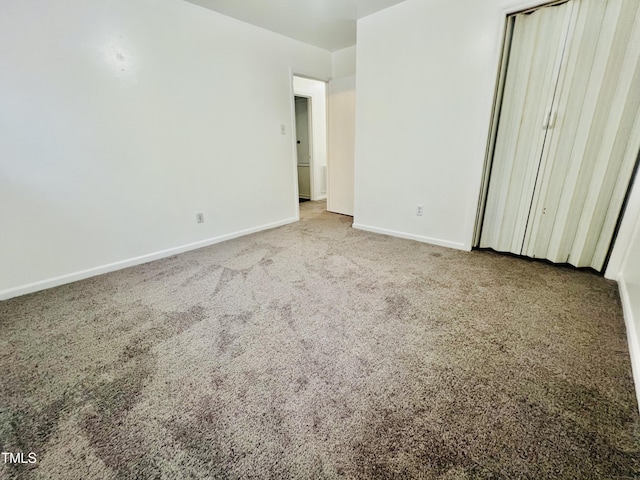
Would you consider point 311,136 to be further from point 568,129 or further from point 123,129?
point 568,129

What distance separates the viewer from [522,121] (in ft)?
7.89

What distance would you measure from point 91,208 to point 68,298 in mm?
772

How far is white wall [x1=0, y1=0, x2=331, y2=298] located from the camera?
2.05 meters

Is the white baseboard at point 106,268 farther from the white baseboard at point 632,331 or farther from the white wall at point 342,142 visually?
the white baseboard at point 632,331

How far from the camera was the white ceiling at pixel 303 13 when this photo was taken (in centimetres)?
268

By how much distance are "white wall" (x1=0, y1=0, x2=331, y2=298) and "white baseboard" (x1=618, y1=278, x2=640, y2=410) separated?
3.42 m

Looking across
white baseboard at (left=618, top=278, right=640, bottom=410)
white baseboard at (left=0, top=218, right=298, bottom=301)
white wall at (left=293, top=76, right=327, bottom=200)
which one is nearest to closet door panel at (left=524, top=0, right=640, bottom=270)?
white baseboard at (left=618, top=278, right=640, bottom=410)

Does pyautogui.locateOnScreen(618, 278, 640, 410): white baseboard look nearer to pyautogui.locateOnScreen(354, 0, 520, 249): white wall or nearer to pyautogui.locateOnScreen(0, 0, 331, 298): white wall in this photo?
pyautogui.locateOnScreen(354, 0, 520, 249): white wall

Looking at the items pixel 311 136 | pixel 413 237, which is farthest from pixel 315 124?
pixel 413 237

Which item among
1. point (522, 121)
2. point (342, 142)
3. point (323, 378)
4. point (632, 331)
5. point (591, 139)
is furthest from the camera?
point (342, 142)

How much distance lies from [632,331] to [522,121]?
1.77 meters

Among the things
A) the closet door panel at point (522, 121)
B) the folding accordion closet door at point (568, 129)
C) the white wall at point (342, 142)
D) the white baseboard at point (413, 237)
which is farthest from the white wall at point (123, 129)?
the folding accordion closet door at point (568, 129)

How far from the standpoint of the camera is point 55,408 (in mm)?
1213

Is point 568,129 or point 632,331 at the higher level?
point 568,129
